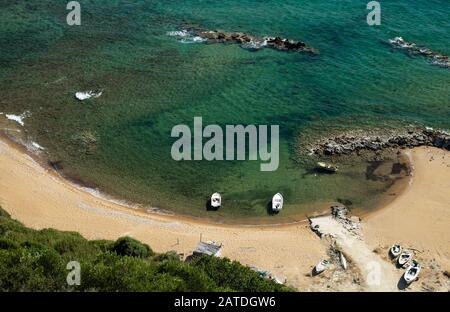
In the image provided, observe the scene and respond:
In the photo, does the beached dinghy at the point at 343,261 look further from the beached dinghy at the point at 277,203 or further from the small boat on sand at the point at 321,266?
the beached dinghy at the point at 277,203

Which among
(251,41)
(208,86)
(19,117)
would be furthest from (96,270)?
(251,41)

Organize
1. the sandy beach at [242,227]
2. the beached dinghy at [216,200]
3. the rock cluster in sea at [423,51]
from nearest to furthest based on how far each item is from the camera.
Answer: the sandy beach at [242,227]
the beached dinghy at [216,200]
the rock cluster in sea at [423,51]

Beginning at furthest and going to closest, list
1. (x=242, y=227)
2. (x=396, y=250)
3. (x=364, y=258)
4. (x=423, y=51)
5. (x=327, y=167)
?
1. (x=423, y=51)
2. (x=327, y=167)
3. (x=242, y=227)
4. (x=396, y=250)
5. (x=364, y=258)

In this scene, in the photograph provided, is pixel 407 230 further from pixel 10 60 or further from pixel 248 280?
pixel 10 60

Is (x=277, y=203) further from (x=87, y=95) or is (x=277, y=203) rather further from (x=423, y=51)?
(x=423, y=51)

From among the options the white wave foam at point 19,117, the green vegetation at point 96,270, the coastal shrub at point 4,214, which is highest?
the white wave foam at point 19,117

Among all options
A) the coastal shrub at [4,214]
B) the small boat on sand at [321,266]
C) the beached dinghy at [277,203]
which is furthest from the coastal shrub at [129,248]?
the beached dinghy at [277,203]

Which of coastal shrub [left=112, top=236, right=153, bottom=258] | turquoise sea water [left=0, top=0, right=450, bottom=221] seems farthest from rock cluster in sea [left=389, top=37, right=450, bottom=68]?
coastal shrub [left=112, top=236, right=153, bottom=258]

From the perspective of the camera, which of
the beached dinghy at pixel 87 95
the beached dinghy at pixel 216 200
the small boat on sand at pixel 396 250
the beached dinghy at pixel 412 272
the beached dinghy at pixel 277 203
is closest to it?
the beached dinghy at pixel 412 272
